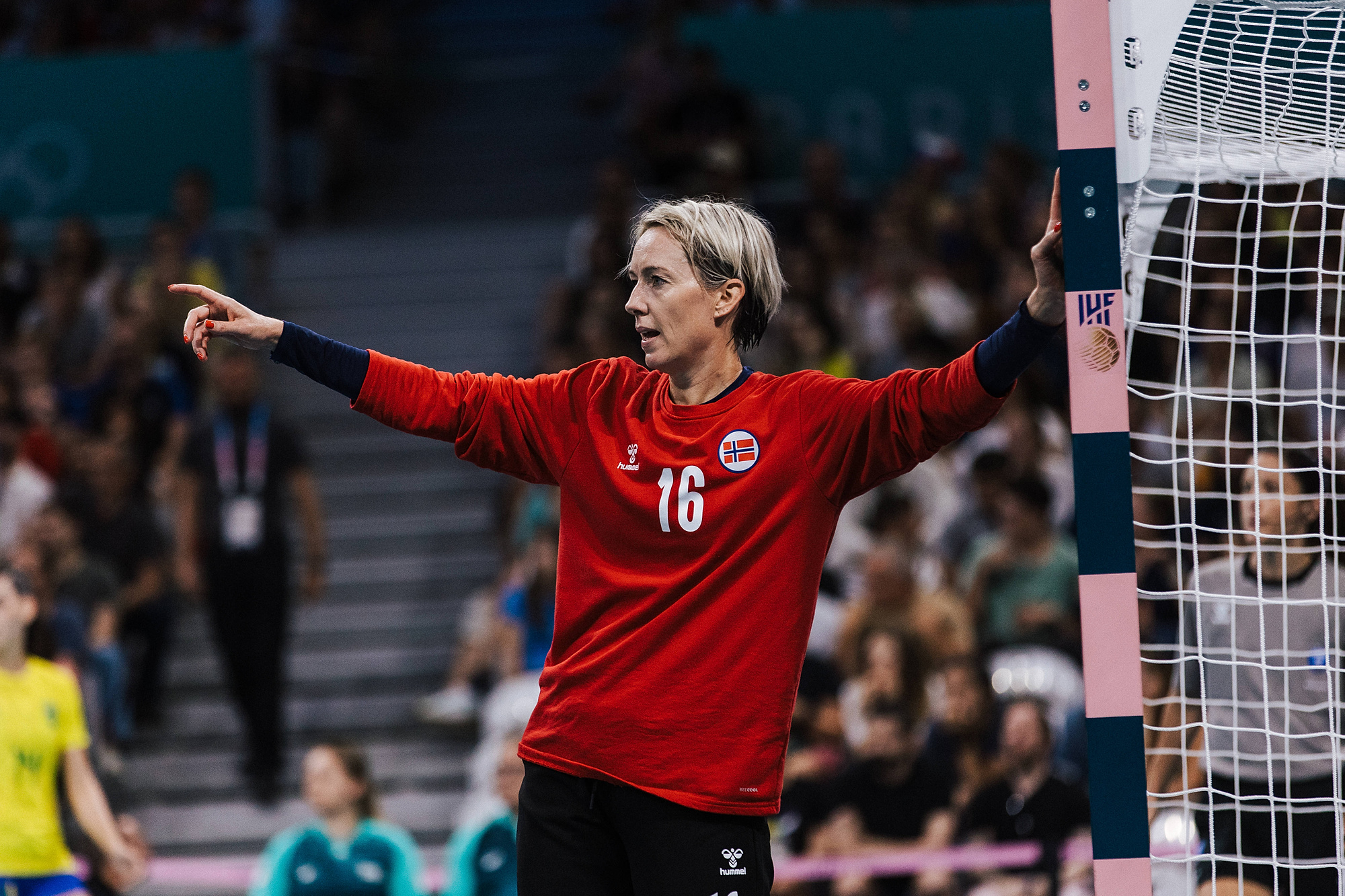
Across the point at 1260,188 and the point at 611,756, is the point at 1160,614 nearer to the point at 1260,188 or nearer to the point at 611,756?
the point at 1260,188

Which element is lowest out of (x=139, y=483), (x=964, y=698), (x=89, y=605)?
(x=964, y=698)

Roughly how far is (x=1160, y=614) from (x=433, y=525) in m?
5.20

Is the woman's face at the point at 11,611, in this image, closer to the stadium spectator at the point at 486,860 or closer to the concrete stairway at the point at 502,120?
the stadium spectator at the point at 486,860

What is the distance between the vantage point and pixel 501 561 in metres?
10.2

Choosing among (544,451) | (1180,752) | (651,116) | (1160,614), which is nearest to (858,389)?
(544,451)

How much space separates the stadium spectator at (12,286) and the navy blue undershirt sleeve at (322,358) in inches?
355

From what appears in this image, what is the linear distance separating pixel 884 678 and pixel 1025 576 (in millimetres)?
924

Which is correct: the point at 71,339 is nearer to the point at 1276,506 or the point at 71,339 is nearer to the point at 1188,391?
the point at 1276,506

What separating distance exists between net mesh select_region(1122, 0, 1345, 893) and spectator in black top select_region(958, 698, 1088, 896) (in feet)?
1.82

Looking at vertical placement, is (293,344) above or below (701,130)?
below

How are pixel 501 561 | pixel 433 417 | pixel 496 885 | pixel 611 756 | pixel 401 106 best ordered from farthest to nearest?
pixel 401 106 < pixel 501 561 < pixel 496 885 < pixel 433 417 < pixel 611 756

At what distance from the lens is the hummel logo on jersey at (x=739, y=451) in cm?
301

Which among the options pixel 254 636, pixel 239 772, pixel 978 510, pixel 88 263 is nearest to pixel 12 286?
pixel 88 263

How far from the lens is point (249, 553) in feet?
28.9
